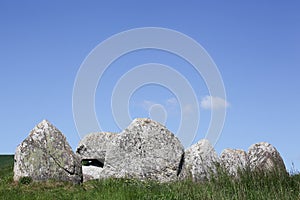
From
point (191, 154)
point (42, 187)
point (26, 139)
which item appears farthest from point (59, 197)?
point (191, 154)

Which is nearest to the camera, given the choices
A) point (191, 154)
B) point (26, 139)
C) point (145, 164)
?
point (26, 139)

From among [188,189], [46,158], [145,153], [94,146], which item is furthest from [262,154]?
[188,189]

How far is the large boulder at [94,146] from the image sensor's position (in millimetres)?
27500

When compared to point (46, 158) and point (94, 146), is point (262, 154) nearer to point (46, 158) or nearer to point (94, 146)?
point (94, 146)

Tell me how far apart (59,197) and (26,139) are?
524 centimetres

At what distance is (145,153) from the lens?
72.6ft

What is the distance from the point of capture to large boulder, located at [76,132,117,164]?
27500 millimetres

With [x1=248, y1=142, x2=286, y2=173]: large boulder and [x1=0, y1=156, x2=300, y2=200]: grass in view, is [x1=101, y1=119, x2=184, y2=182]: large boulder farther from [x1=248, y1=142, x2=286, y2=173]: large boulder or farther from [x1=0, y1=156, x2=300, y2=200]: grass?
[x1=248, y1=142, x2=286, y2=173]: large boulder

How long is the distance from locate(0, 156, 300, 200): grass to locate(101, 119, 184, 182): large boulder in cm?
271

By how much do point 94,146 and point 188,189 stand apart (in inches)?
604

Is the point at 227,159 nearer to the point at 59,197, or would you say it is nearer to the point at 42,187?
the point at 42,187

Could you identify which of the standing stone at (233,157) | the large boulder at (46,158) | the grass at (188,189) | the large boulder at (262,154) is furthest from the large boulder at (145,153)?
the large boulder at (262,154)

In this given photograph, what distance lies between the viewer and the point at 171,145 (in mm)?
22391

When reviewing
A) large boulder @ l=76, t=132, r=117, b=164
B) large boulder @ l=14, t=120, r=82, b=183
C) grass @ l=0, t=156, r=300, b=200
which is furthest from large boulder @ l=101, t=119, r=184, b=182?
large boulder @ l=76, t=132, r=117, b=164
